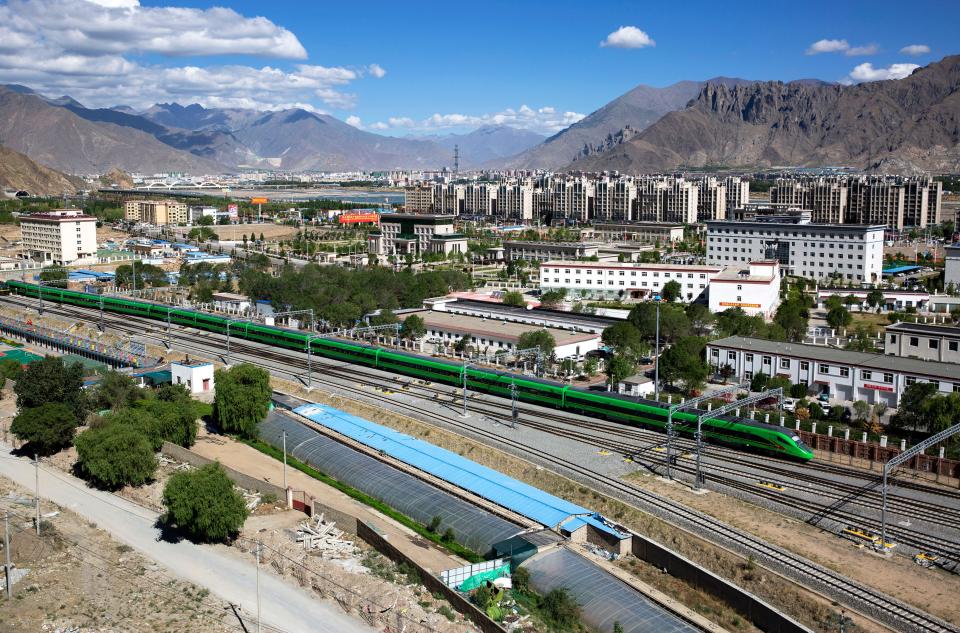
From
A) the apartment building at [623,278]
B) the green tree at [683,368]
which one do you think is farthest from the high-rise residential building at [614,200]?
the green tree at [683,368]

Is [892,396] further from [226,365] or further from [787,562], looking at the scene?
[226,365]

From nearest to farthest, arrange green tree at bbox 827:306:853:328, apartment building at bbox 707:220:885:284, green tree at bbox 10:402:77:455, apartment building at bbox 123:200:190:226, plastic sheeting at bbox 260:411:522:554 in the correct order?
plastic sheeting at bbox 260:411:522:554 → green tree at bbox 10:402:77:455 → green tree at bbox 827:306:853:328 → apartment building at bbox 707:220:885:284 → apartment building at bbox 123:200:190:226

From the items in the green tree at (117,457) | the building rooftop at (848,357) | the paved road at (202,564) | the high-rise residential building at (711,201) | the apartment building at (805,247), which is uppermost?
the high-rise residential building at (711,201)

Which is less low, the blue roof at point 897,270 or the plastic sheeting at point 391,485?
the blue roof at point 897,270

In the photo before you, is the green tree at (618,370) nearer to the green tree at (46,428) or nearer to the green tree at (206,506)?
the green tree at (206,506)

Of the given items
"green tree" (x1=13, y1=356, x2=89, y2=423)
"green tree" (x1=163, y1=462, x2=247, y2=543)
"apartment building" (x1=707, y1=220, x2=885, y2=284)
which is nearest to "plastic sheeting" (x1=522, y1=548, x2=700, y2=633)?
"green tree" (x1=163, y1=462, x2=247, y2=543)

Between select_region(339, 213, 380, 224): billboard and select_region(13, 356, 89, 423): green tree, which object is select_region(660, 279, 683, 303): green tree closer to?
select_region(13, 356, 89, 423): green tree

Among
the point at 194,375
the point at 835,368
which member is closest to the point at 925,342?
the point at 835,368

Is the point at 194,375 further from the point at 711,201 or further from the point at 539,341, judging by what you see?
the point at 711,201
